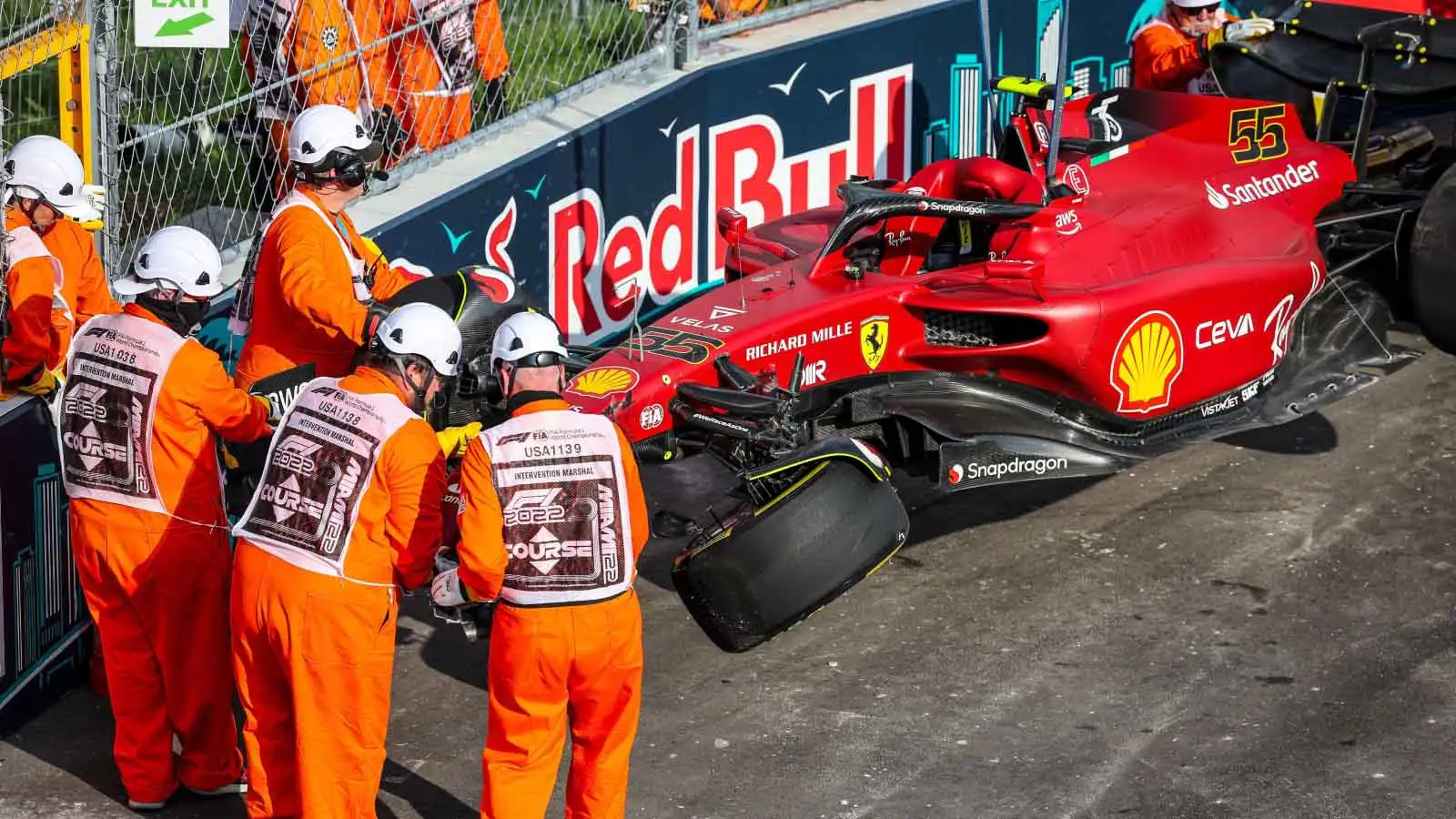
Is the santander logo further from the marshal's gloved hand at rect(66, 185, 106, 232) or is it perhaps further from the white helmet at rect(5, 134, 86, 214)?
the white helmet at rect(5, 134, 86, 214)

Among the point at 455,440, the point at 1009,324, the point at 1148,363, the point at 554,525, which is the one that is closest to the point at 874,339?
the point at 1009,324

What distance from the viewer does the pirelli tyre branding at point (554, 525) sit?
5.34m

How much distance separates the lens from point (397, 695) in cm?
701

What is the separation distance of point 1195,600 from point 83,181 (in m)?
4.82

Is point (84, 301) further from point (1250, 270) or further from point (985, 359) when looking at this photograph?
point (1250, 270)

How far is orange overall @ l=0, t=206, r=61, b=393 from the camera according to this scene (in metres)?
6.78

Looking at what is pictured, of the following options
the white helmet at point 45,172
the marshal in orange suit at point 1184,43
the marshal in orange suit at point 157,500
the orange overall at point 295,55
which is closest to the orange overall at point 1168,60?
the marshal in orange suit at point 1184,43

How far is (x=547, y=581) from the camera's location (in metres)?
5.34

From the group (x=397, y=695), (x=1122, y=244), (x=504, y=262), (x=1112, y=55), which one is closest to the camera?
(x=397, y=695)

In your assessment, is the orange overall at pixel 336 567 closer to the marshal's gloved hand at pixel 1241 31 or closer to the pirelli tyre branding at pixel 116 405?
the pirelli tyre branding at pixel 116 405

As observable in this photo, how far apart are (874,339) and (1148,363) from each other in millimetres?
1252

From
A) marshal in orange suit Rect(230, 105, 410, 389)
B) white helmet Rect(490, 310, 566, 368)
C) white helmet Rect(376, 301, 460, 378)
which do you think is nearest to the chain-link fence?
marshal in orange suit Rect(230, 105, 410, 389)

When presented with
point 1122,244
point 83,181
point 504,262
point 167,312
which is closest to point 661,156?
point 504,262

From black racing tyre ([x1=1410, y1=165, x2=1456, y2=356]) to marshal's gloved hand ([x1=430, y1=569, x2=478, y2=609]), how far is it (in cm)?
544
